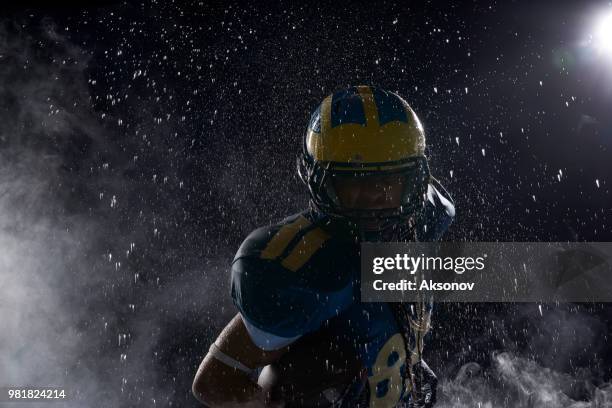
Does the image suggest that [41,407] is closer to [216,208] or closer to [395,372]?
[216,208]

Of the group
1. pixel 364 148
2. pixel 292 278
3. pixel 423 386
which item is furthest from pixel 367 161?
pixel 423 386

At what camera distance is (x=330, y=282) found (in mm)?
1410

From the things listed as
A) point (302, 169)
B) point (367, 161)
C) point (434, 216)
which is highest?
point (367, 161)

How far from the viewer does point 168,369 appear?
7645 mm

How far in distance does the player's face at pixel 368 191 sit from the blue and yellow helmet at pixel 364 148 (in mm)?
20

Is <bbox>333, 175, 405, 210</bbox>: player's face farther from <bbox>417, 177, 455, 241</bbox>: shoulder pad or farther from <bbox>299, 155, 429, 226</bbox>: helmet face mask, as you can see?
<bbox>417, 177, 455, 241</bbox>: shoulder pad

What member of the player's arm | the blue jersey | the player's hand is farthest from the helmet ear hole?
the player's hand

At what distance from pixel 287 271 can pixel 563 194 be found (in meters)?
4.35

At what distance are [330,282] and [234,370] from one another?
15.2 inches

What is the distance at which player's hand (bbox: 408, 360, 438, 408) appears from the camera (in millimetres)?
1677

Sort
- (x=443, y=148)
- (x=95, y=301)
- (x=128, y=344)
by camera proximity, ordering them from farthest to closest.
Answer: (x=128, y=344) → (x=95, y=301) → (x=443, y=148)

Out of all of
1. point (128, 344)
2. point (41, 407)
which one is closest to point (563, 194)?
point (128, 344)

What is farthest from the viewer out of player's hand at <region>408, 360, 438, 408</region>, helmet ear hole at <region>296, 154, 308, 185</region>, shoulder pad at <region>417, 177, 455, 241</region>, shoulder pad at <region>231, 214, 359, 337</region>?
shoulder pad at <region>417, 177, 455, 241</region>

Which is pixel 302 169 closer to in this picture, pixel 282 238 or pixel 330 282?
pixel 282 238
